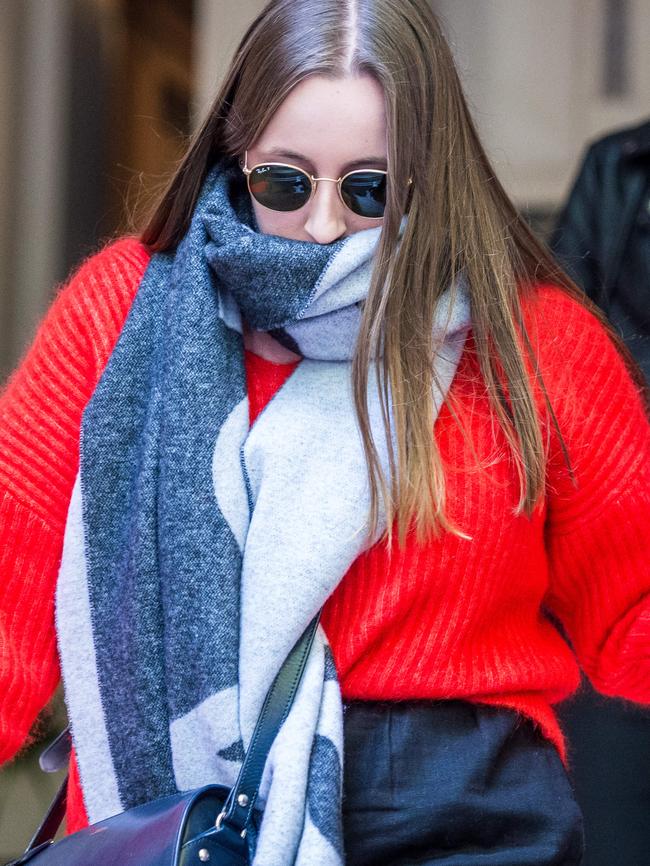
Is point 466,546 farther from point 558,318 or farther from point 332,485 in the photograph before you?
point 558,318

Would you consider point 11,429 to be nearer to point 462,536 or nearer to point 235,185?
point 235,185

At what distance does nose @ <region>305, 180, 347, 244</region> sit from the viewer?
1.85 m

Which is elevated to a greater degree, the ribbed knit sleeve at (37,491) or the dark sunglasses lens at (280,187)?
the dark sunglasses lens at (280,187)

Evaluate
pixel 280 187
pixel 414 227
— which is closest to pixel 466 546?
pixel 414 227

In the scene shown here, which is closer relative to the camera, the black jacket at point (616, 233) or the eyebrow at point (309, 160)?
the eyebrow at point (309, 160)

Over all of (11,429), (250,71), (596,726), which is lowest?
(596,726)

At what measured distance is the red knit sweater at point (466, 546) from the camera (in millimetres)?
1834

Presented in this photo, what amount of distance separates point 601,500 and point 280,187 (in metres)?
0.66

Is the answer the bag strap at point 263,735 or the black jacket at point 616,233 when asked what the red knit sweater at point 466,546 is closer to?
the bag strap at point 263,735

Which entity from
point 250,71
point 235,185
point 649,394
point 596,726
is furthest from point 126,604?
point 596,726

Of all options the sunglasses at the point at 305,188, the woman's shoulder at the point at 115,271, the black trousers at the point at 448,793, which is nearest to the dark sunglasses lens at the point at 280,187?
the sunglasses at the point at 305,188

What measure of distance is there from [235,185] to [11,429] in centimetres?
51

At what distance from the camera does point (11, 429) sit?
1.86 m

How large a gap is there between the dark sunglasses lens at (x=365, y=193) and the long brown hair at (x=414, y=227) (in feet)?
0.07
